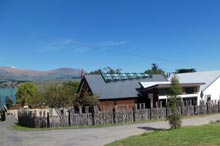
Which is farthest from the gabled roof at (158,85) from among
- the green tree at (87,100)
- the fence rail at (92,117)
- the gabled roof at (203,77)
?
the green tree at (87,100)

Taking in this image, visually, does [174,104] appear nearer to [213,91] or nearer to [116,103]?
[116,103]

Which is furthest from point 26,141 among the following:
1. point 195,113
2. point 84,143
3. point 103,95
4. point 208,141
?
point 195,113

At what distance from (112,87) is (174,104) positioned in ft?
Answer: 62.3

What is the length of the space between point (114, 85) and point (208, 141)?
29.7 m

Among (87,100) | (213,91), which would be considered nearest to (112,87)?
(87,100)

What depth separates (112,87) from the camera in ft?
148

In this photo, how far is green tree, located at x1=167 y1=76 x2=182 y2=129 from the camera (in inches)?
1016

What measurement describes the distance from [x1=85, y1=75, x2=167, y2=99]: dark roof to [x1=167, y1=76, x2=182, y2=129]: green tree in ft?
53.6

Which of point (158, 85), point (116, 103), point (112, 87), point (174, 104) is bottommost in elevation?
point (116, 103)

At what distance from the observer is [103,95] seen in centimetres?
4278

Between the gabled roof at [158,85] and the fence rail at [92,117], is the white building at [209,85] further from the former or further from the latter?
the fence rail at [92,117]

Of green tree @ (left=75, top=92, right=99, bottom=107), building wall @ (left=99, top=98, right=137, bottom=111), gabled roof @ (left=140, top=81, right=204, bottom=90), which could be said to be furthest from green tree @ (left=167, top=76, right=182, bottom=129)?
building wall @ (left=99, top=98, right=137, bottom=111)

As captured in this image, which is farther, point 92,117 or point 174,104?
point 92,117

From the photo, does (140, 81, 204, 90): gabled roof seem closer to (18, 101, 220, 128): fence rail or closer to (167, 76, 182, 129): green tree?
(18, 101, 220, 128): fence rail
